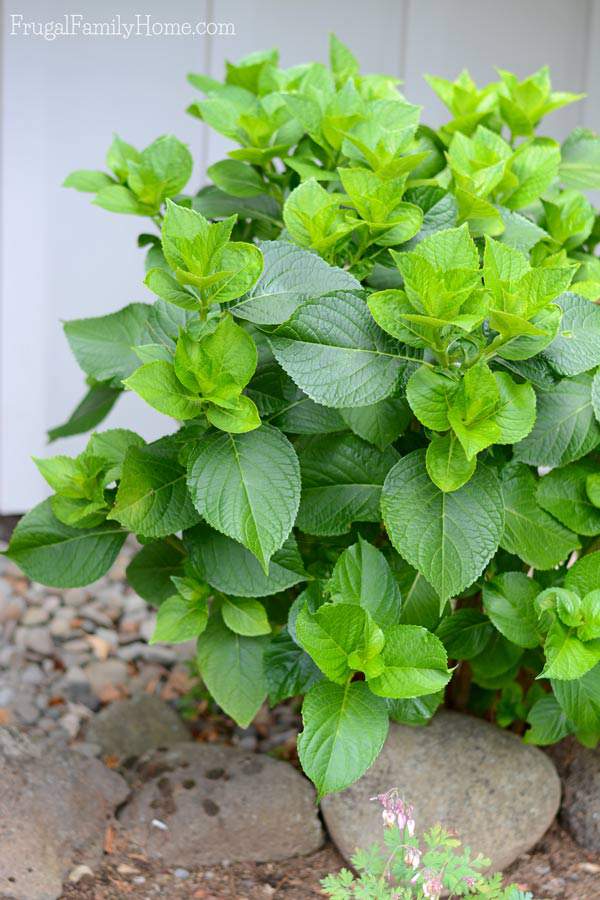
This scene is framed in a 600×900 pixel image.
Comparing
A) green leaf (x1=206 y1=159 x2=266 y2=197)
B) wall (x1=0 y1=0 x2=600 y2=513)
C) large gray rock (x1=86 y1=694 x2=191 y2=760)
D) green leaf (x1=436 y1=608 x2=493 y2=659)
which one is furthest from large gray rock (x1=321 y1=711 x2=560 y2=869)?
wall (x1=0 y1=0 x2=600 y2=513)

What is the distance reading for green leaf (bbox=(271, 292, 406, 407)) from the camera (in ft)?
3.65

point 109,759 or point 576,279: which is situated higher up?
point 576,279

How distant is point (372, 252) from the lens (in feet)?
4.38

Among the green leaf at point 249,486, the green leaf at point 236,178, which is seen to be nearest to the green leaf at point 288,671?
the green leaf at point 249,486

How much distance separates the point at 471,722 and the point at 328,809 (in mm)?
256

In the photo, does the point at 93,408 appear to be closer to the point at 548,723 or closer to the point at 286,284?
the point at 286,284

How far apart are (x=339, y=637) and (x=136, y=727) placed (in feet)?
2.93

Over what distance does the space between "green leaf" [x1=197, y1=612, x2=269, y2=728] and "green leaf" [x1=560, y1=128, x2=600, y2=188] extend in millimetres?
790

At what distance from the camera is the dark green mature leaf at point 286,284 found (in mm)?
1164

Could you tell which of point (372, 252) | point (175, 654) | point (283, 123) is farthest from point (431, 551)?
point (175, 654)

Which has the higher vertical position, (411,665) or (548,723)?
(411,665)

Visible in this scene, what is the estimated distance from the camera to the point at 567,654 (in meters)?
1.20

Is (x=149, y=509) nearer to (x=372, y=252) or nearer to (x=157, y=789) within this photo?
(x=372, y=252)

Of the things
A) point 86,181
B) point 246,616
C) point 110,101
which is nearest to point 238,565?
point 246,616
